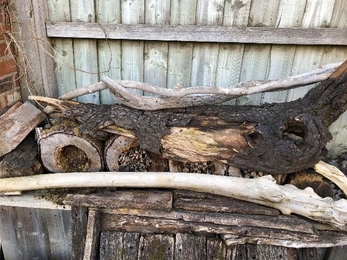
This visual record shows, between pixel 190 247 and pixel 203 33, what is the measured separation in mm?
1267

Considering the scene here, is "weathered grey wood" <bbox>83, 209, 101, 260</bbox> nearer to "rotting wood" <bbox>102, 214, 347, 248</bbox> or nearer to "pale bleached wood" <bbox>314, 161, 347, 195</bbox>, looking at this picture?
"rotting wood" <bbox>102, 214, 347, 248</bbox>

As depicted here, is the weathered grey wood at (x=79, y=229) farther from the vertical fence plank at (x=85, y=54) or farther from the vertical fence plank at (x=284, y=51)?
the vertical fence plank at (x=284, y=51)

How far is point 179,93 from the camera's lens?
1778 millimetres

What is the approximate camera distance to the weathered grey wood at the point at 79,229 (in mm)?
1729

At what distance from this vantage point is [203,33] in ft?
6.21

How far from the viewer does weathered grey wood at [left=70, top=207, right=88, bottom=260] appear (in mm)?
1729

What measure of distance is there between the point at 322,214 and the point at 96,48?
169 cm

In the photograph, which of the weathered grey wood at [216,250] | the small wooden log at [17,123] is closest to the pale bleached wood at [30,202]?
the small wooden log at [17,123]

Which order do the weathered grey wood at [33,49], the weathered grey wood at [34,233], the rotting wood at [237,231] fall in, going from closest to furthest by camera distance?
the rotting wood at [237,231], the weathered grey wood at [33,49], the weathered grey wood at [34,233]

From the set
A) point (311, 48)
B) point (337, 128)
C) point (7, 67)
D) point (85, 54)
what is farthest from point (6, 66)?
point (337, 128)

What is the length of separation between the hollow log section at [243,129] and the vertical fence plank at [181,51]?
34cm

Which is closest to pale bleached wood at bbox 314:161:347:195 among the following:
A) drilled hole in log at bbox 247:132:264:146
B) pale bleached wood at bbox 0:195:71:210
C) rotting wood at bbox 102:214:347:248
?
rotting wood at bbox 102:214:347:248

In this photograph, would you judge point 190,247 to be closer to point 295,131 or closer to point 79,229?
point 79,229

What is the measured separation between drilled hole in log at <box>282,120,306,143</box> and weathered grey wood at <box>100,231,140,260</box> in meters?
1.02
